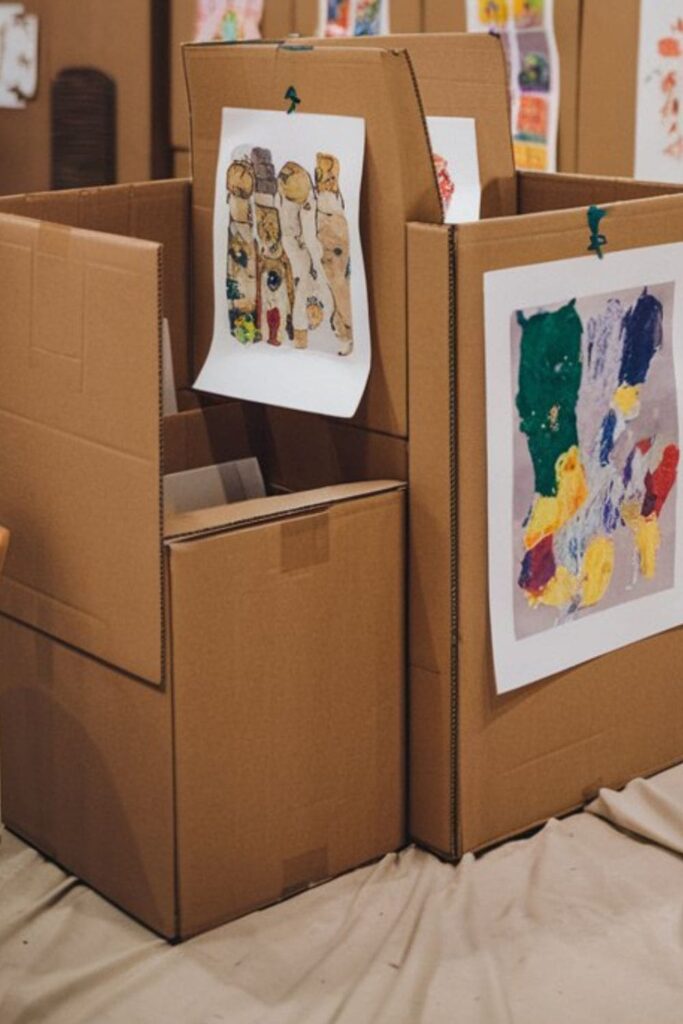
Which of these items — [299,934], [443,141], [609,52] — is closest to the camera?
[299,934]

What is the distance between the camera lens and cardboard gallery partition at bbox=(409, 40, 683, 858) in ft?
5.49

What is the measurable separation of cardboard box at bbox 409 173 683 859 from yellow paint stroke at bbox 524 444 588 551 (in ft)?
0.24

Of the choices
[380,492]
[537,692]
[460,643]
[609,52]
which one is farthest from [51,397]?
[609,52]

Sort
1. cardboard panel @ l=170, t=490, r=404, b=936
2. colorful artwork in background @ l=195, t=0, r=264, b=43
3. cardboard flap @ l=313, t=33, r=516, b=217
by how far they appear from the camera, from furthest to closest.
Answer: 1. colorful artwork in background @ l=195, t=0, r=264, b=43
2. cardboard flap @ l=313, t=33, r=516, b=217
3. cardboard panel @ l=170, t=490, r=404, b=936

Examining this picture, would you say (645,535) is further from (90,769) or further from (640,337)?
(90,769)

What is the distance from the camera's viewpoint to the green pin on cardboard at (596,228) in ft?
5.72

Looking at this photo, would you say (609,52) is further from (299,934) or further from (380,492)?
(299,934)

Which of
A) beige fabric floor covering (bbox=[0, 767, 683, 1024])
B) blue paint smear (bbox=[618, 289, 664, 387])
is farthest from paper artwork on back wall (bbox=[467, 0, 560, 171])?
beige fabric floor covering (bbox=[0, 767, 683, 1024])

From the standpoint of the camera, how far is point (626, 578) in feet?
6.20

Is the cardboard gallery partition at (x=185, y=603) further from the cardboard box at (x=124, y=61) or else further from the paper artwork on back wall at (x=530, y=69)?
the cardboard box at (x=124, y=61)

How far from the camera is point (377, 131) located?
5.50ft

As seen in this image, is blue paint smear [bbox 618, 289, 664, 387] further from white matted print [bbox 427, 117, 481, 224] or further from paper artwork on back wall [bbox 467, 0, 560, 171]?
paper artwork on back wall [bbox 467, 0, 560, 171]

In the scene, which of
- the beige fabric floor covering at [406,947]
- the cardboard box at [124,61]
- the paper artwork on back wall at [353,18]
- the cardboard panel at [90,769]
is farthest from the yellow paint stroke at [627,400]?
Result: the cardboard box at [124,61]

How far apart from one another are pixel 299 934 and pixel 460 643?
35 centimetres
